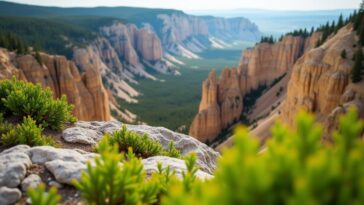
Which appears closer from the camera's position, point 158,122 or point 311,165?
point 311,165

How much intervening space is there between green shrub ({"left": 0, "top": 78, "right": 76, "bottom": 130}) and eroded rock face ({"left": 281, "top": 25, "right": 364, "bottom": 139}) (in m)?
26.8

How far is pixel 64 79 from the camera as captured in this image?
A: 46406 mm

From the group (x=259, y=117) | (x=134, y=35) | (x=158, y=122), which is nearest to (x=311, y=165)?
(x=259, y=117)

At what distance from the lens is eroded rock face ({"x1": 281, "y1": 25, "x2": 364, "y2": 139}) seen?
32.4 meters

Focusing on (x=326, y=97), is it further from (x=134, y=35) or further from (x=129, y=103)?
(x=134, y=35)

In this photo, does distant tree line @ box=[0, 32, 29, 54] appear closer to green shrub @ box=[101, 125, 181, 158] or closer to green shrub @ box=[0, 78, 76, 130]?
green shrub @ box=[0, 78, 76, 130]

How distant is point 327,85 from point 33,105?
3392 cm

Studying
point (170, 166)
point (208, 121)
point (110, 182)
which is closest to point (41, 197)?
point (110, 182)

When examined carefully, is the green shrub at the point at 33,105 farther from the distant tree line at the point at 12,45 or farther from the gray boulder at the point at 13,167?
the distant tree line at the point at 12,45

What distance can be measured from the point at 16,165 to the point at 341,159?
642 cm

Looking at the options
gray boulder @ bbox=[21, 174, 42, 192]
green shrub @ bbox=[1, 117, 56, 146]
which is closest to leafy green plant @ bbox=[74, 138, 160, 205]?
gray boulder @ bbox=[21, 174, 42, 192]

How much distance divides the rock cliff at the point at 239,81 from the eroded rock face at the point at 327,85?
22456mm

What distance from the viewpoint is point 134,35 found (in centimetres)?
18912

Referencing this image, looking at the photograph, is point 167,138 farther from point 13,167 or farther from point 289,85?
point 289,85
